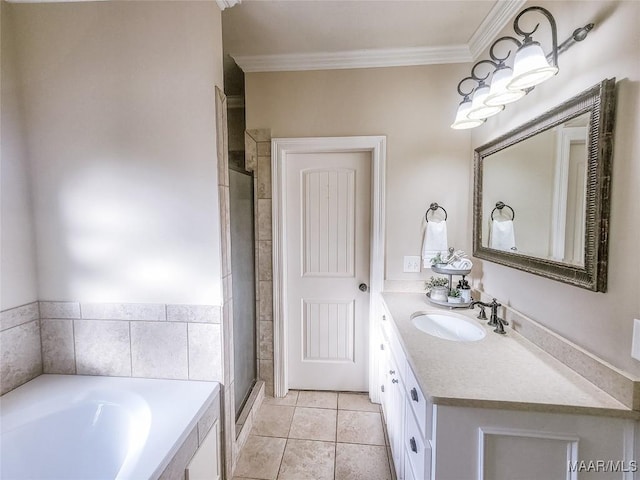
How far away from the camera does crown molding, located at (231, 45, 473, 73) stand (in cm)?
196

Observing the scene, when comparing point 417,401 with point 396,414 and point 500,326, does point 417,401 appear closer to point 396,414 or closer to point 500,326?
point 396,414

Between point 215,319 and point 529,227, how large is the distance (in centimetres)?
165

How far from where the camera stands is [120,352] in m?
1.48

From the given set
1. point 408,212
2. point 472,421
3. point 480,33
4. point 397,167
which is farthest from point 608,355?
point 480,33

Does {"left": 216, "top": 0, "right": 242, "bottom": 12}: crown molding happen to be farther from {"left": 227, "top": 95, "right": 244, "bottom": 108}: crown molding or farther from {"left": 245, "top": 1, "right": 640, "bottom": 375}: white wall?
{"left": 227, "top": 95, "right": 244, "bottom": 108}: crown molding

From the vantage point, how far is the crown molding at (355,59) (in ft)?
6.44

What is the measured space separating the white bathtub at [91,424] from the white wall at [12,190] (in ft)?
1.67

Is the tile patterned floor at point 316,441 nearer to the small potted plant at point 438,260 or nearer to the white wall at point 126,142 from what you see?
the white wall at point 126,142

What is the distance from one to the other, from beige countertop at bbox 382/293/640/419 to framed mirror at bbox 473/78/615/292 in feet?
1.15

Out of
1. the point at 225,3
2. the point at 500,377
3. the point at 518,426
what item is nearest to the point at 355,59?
the point at 225,3

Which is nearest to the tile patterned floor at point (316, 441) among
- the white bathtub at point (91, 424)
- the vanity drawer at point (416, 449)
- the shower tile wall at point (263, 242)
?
the shower tile wall at point (263, 242)

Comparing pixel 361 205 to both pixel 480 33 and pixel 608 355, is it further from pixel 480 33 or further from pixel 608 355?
pixel 608 355

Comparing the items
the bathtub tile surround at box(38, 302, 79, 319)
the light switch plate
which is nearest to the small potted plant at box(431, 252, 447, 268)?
the light switch plate

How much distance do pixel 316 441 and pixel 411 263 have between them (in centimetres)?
139
